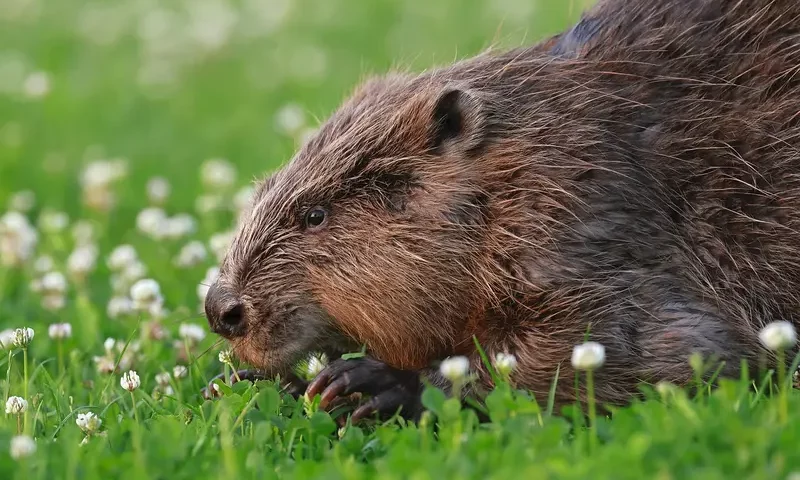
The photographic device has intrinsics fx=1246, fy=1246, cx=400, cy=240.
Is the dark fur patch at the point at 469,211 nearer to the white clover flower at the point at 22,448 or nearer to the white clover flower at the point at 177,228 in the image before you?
the white clover flower at the point at 22,448

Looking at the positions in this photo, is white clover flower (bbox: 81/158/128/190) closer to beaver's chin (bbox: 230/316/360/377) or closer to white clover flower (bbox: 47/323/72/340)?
white clover flower (bbox: 47/323/72/340)

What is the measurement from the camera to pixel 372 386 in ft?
12.8

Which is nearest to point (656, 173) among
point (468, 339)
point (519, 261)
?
point (519, 261)

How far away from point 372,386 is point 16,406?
3.50 feet

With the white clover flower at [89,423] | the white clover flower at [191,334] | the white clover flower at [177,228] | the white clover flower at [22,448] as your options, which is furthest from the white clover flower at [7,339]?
the white clover flower at [177,228]

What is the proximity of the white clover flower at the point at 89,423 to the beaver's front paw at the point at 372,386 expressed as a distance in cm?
64

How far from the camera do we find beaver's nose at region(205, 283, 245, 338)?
4.08 meters

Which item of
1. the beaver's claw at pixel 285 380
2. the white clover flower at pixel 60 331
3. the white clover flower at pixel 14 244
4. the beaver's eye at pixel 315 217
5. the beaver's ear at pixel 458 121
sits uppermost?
the white clover flower at pixel 14 244

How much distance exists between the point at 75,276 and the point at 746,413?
11.8 feet

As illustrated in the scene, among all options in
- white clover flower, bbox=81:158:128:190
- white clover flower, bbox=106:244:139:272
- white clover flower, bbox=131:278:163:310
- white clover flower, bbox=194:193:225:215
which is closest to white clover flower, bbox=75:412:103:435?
white clover flower, bbox=131:278:163:310

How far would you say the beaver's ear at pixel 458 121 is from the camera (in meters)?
4.11

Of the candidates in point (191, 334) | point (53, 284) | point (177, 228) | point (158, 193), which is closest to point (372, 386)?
point (191, 334)

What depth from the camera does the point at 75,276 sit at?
582 cm

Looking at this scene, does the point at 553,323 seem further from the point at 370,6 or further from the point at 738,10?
the point at 370,6
